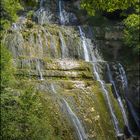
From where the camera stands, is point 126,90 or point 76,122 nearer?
point 76,122

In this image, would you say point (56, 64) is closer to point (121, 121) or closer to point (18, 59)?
point (18, 59)

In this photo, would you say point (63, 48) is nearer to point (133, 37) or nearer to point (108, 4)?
point (133, 37)

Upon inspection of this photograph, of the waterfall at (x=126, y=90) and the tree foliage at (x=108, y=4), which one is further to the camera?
the waterfall at (x=126, y=90)

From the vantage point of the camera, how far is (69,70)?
66.0 feet

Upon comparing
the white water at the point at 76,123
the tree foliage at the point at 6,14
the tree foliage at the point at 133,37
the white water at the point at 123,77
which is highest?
the tree foliage at the point at 133,37

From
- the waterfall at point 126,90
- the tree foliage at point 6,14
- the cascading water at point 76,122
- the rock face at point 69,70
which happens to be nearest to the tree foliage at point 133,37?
the waterfall at point 126,90

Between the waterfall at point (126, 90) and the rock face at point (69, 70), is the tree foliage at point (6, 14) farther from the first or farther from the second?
the waterfall at point (126, 90)

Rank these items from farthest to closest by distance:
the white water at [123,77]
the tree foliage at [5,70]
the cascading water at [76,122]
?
1. the white water at [123,77]
2. the cascading water at [76,122]
3. the tree foliage at [5,70]

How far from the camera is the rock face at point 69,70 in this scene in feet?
54.0

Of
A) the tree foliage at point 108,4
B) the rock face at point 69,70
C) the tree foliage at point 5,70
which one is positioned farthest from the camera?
the rock face at point 69,70

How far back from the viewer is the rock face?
16.5m

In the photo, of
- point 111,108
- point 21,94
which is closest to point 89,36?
point 111,108

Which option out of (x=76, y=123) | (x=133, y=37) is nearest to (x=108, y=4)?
(x=76, y=123)

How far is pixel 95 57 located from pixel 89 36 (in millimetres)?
1777
